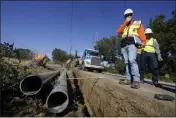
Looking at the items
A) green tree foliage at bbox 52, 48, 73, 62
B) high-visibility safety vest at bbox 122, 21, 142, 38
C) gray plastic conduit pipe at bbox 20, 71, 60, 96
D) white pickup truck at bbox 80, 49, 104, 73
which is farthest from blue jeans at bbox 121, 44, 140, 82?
green tree foliage at bbox 52, 48, 73, 62

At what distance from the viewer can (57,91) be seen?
434 centimetres

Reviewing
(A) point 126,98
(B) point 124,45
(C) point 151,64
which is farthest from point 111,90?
(C) point 151,64

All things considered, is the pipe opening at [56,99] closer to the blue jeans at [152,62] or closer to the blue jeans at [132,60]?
the blue jeans at [132,60]

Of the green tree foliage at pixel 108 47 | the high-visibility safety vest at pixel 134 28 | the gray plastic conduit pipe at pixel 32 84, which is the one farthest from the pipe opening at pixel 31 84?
the green tree foliage at pixel 108 47

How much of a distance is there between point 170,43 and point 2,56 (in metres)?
Result: 34.1

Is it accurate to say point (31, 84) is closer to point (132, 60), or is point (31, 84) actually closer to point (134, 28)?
point (132, 60)

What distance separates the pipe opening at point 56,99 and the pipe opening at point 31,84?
4.24 ft

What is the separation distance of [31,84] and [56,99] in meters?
1.74

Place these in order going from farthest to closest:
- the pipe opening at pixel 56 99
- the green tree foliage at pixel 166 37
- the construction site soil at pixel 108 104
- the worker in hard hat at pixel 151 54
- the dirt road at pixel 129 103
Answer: the green tree foliage at pixel 166 37
the worker in hard hat at pixel 151 54
the pipe opening at pixel 56 99
the construction site soil at pixel 108 104
the dirt road at pixel 129 103

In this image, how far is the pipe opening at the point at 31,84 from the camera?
577cm

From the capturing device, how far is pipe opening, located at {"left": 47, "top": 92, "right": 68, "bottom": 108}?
4.39 meters

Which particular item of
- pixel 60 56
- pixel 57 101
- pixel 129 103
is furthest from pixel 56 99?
pixel 60 56

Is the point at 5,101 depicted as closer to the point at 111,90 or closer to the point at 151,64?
the point at 111,90

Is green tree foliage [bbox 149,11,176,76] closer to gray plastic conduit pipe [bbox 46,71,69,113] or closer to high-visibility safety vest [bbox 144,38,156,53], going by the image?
high-visibility safety vest [bbox 144,38,156,53]
